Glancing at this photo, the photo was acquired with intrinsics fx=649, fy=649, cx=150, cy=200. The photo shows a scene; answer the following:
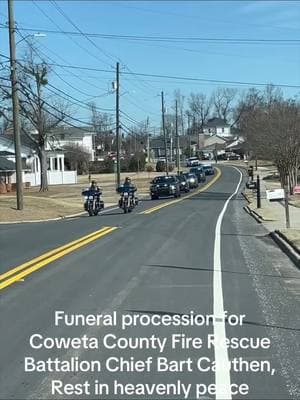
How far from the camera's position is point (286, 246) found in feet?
53.4

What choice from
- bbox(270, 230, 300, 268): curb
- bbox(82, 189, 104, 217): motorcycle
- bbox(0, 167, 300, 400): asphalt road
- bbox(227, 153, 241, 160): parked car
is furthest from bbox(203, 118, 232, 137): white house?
bbox(0, 167, 300, 400): asphalt road

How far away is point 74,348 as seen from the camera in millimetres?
6875

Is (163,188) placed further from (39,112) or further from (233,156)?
(233,156)

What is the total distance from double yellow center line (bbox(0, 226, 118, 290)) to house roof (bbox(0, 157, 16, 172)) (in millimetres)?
46720

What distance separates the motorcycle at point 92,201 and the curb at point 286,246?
12.3 meters

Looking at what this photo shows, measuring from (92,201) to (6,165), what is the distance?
37.0 m

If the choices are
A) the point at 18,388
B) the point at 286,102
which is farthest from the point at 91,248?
the point at 286,102

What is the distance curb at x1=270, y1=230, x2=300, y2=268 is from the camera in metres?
14.2

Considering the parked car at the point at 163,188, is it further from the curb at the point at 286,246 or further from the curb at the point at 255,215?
the curb at the point at 286,246

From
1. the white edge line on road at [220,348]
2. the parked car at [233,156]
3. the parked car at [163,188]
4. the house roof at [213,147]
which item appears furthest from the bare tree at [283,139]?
the house roof at [213,147]

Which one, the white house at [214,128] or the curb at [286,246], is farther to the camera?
the white house at [214,128]

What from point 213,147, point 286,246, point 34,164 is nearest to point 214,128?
point 213,147

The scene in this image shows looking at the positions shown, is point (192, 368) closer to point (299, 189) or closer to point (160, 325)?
point (160, 325)

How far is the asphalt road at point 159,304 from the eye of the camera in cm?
593
